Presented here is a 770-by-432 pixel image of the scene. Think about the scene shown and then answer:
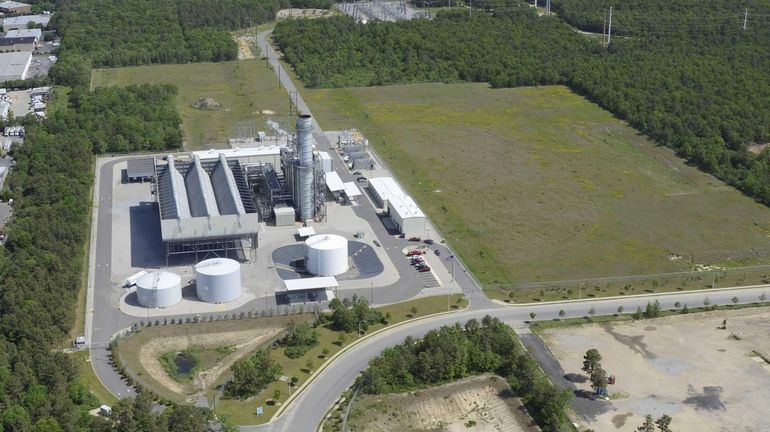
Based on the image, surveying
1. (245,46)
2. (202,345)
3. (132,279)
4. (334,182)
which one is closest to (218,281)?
(202,345)

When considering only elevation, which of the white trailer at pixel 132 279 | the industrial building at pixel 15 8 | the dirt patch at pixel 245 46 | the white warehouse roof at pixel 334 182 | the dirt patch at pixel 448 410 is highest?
the industrial building at pixel 15 8

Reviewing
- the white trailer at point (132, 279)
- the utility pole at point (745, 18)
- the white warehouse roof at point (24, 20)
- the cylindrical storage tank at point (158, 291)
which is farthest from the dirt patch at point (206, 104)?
the utility pole at point (745, 18)

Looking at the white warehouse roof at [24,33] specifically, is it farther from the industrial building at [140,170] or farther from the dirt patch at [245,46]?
the industrial building at [140,170]

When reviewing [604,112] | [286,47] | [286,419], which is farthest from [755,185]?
[286,47]

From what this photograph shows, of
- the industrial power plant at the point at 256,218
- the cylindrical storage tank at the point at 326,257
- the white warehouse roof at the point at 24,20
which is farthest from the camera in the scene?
the white warehouse roof at the point at 24,20

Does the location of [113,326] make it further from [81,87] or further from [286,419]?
[81,87]
